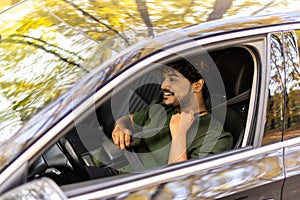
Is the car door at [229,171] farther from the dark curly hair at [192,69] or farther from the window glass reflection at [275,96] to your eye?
the dark curly hair at [192,69]

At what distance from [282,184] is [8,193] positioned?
3.67 ft

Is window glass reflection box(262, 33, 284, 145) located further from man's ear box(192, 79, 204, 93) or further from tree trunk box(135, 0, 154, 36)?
tree trunk box(135, 0, 154, 36)

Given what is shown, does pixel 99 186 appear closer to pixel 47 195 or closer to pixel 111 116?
pixel 47 195

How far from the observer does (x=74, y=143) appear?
2.51m

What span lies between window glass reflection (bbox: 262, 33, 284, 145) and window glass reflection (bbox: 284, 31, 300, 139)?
4cm

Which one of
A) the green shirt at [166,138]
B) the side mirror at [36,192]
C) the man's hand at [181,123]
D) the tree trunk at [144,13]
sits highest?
the tree trunk at [144,13]

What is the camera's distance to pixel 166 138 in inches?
101

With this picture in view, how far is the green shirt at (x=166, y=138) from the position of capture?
235 cm

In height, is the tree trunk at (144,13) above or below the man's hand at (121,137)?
above

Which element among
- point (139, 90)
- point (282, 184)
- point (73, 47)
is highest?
point (73, 47)

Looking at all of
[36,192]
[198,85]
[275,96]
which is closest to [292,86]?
[275,96]

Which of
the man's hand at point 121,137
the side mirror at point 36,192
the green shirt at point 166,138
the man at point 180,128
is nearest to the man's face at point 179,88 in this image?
the man at point 180,128

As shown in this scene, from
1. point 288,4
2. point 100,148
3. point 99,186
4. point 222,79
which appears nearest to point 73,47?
point 100,148

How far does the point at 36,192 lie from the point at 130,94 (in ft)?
3.13
